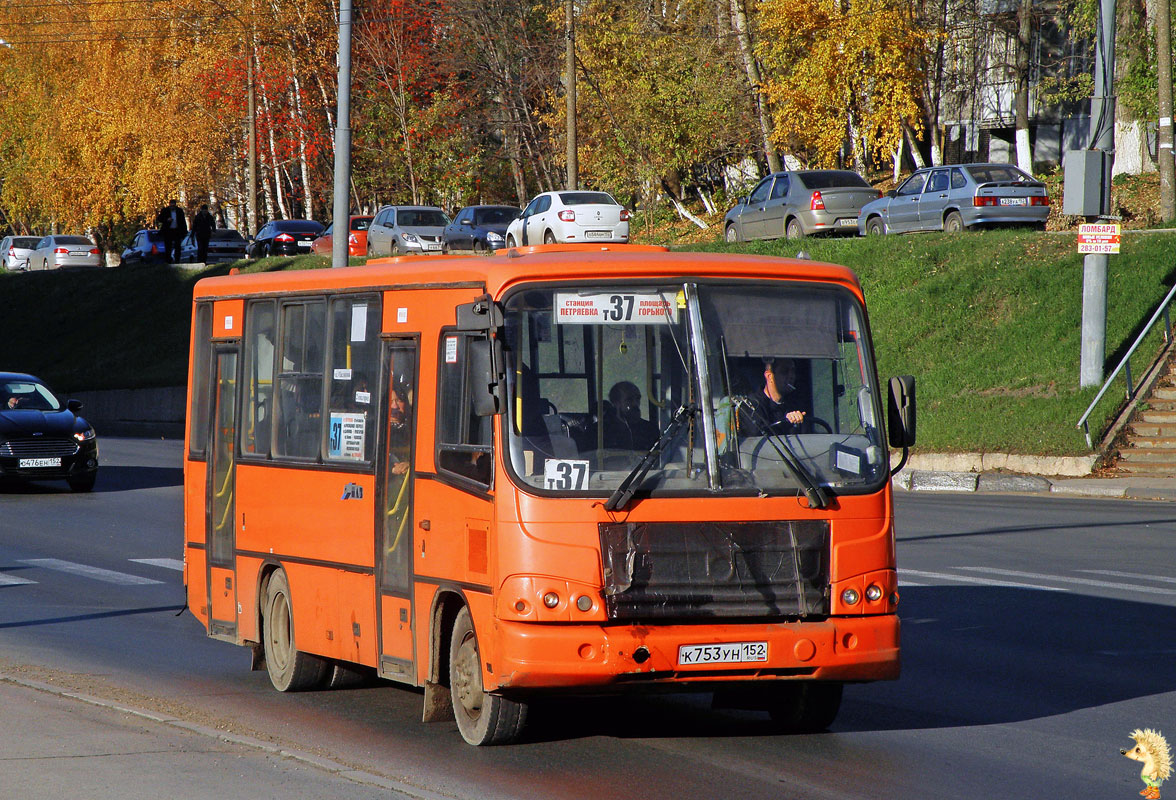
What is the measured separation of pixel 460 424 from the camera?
7543 mm

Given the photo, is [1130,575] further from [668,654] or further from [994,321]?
[994,321]

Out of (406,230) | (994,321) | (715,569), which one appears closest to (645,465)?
(715,569)

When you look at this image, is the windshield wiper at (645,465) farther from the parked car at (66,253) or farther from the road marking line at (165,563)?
the parked car at (66,253)

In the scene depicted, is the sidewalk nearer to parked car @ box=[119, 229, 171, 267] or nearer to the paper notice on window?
the paper notice on window

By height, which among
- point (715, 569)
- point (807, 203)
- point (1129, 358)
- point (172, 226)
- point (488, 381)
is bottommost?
point (715, 569)

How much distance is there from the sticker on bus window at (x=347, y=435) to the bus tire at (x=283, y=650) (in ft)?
3.40

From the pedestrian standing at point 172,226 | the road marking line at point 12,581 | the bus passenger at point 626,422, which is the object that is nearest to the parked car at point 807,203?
the road marking line at point 12,581

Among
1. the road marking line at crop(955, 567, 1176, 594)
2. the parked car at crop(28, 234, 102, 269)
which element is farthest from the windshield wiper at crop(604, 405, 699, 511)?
the parked car at crop(28, 234, 102, 269)

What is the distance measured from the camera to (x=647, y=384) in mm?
7293

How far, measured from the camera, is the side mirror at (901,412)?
25.1 feet

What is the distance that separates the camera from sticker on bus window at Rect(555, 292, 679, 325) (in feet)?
24.0

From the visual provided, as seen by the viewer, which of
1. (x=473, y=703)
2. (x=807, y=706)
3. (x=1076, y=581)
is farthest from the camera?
(x=1076, y=581)

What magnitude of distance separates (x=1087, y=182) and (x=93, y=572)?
16093 mm

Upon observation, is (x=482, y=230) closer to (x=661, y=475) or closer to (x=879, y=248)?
(x=879, y=248)
